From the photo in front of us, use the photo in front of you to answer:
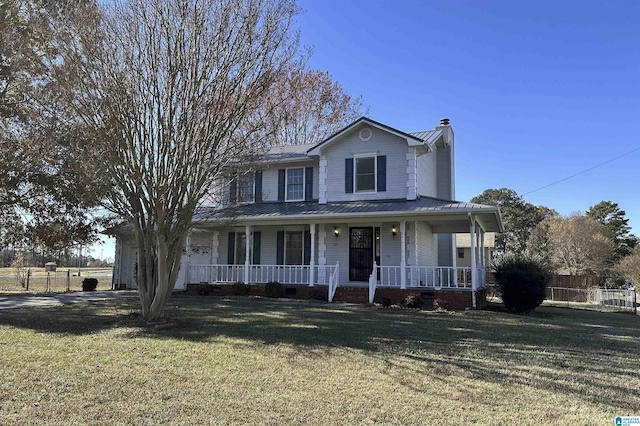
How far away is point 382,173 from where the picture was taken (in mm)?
16125

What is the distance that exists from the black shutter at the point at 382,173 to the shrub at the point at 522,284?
4909mm

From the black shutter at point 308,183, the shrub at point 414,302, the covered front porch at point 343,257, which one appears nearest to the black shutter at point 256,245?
the covered front porch at point 343,257

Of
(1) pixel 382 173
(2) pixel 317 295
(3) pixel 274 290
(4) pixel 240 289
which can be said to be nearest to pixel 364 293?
(2) pixel 317 295

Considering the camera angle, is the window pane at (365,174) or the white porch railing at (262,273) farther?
the window pane at (365,174)

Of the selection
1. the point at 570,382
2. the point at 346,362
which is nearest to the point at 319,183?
the point at 346,362

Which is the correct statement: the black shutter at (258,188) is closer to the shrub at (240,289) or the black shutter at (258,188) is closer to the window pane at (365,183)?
the shrub at (240,289)

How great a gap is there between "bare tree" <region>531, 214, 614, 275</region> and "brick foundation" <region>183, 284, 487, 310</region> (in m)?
23.1

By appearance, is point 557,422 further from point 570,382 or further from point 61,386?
point 61,386

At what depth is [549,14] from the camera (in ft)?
50.3

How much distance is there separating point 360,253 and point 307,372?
1101 cm

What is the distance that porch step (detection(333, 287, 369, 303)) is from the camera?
14.5 meters

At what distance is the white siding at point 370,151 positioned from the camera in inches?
625

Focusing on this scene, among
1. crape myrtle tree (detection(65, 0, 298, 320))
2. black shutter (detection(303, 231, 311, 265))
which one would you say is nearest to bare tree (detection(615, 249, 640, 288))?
black shutter (detection(303, 231, 311, 265))

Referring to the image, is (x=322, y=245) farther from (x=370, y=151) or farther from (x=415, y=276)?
(x=370, y=151)
